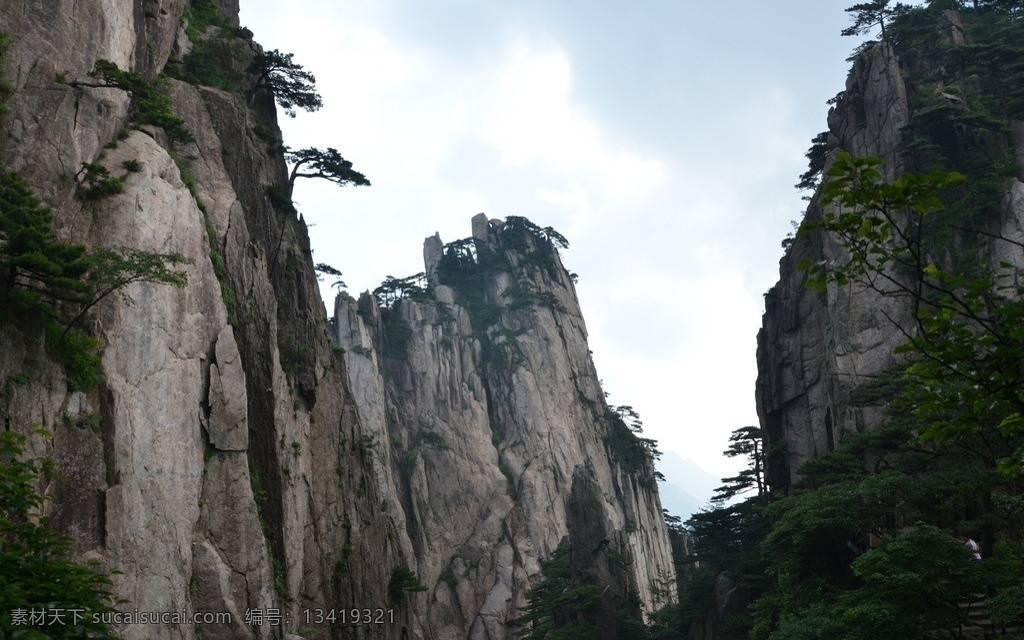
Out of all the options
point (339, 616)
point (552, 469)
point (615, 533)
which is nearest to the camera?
point (339, 616)

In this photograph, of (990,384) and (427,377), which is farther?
(427,377)

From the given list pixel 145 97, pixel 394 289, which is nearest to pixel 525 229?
pixel 394 289

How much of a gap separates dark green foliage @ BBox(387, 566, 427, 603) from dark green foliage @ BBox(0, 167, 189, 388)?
24.0 m

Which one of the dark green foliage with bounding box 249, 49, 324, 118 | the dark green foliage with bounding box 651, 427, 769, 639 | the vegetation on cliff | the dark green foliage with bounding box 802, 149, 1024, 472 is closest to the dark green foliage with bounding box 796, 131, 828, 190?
the vegetation on cliff

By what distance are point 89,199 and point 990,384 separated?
83.3 feet

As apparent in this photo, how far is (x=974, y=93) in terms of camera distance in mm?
46094

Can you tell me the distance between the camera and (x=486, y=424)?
2990 inches

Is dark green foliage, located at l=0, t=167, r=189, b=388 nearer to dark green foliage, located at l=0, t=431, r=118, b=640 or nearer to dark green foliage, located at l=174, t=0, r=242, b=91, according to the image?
dark green foliage, located at l=0, t=431, r=118, b=640

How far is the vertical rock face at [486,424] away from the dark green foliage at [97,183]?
41.5m

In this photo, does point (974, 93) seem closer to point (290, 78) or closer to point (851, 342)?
point (851, 342)

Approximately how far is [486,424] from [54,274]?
57.4 m

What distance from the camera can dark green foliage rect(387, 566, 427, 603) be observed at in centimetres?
4209

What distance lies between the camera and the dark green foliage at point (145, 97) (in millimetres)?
25391

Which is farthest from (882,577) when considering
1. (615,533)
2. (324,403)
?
(615,533)
